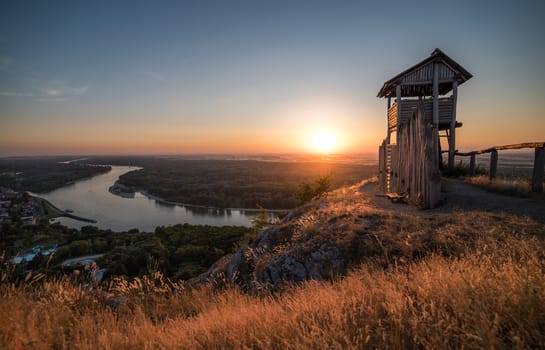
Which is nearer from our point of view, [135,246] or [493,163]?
[493,163]

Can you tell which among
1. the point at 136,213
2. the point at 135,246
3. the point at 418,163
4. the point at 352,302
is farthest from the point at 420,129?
the point at 136,213

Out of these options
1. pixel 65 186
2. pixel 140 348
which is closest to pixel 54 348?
pixel 140 348

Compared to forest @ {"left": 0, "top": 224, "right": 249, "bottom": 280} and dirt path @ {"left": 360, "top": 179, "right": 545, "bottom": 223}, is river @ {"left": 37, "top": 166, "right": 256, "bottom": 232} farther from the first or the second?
dirt path @ {"left": 360, "top": 179, "right": 545, "bottom": 223}

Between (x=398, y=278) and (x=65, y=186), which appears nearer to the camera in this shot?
(x=398, y=278)

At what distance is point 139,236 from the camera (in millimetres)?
35250

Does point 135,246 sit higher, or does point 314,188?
point 314,188

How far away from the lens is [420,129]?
276 inches

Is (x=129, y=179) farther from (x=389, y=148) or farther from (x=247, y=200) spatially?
(x=389, y=148)

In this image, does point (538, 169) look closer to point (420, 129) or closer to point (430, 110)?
point (420, 129)

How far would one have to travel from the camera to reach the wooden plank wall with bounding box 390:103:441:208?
6.69 m

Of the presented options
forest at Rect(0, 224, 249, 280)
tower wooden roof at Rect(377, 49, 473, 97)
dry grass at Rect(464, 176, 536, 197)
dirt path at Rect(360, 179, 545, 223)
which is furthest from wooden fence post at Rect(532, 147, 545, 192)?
forest at Rect(0, 224, 249, 280)

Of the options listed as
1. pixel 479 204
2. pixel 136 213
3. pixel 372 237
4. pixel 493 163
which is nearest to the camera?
pixel 372 237

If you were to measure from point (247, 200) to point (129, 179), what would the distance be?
70.0 m

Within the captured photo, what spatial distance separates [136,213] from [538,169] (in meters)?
71.4
